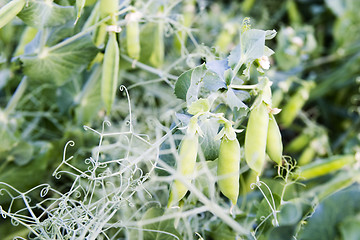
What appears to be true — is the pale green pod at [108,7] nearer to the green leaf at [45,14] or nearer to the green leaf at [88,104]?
the green leaf at [45,14]

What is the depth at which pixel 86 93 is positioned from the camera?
2.42ft

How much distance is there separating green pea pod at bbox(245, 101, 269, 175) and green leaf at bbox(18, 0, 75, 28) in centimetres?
30

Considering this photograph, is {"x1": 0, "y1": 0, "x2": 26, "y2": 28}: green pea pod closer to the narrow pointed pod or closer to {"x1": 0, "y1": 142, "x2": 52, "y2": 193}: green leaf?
the narrow pointed pod

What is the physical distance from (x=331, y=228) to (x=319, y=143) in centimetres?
51

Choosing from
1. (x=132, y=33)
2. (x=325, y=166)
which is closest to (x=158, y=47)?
(x=132, y=33)

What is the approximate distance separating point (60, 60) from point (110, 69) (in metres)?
0.11

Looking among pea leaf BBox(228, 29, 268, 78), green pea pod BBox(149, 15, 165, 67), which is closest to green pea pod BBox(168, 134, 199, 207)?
pea leaf BBox(228, 29, 268, 78)

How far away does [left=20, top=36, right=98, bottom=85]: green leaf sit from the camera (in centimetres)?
60

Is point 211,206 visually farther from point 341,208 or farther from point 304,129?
point 304,129

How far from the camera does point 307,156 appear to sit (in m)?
0.85

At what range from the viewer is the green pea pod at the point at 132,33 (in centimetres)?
57

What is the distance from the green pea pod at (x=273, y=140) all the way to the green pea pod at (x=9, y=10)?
1.12 ft

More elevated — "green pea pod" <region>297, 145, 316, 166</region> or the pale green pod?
the pale green pod

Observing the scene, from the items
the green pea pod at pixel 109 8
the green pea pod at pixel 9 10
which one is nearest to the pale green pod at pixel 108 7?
the green pea pod at pixel 109 8
